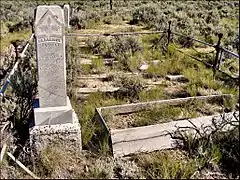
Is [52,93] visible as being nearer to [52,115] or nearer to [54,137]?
[52,115]

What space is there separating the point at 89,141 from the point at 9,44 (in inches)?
304

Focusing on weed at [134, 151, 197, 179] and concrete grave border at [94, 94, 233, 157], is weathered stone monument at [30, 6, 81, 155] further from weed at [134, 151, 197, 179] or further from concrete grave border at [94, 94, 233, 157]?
weed at [134, 151, 197, 179]

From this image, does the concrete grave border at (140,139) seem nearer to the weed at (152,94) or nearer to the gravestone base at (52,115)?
the gravestone base at (52,115)

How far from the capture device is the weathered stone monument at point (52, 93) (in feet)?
12.0

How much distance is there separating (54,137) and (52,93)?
560mm

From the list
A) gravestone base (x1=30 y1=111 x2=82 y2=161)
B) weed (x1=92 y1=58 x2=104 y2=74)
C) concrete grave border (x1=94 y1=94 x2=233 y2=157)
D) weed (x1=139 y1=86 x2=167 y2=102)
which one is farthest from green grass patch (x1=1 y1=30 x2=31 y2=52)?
concrete grave border (x1=94 y1=94 x2=233 y2=157)

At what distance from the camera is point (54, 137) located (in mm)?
3863

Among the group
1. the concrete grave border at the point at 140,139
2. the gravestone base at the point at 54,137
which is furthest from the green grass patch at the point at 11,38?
the concrete grave border at the point at 140,139

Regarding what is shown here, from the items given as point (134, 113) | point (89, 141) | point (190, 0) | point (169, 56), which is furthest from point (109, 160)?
point (190, 0)

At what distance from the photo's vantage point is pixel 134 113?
5422mm

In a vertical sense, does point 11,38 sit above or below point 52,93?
below

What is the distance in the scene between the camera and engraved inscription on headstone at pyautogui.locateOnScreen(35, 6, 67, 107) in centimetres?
358

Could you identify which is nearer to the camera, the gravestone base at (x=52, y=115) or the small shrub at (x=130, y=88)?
the gravestone base at (x=52, y=115)

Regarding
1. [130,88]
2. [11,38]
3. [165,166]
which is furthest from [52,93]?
[11,38]
